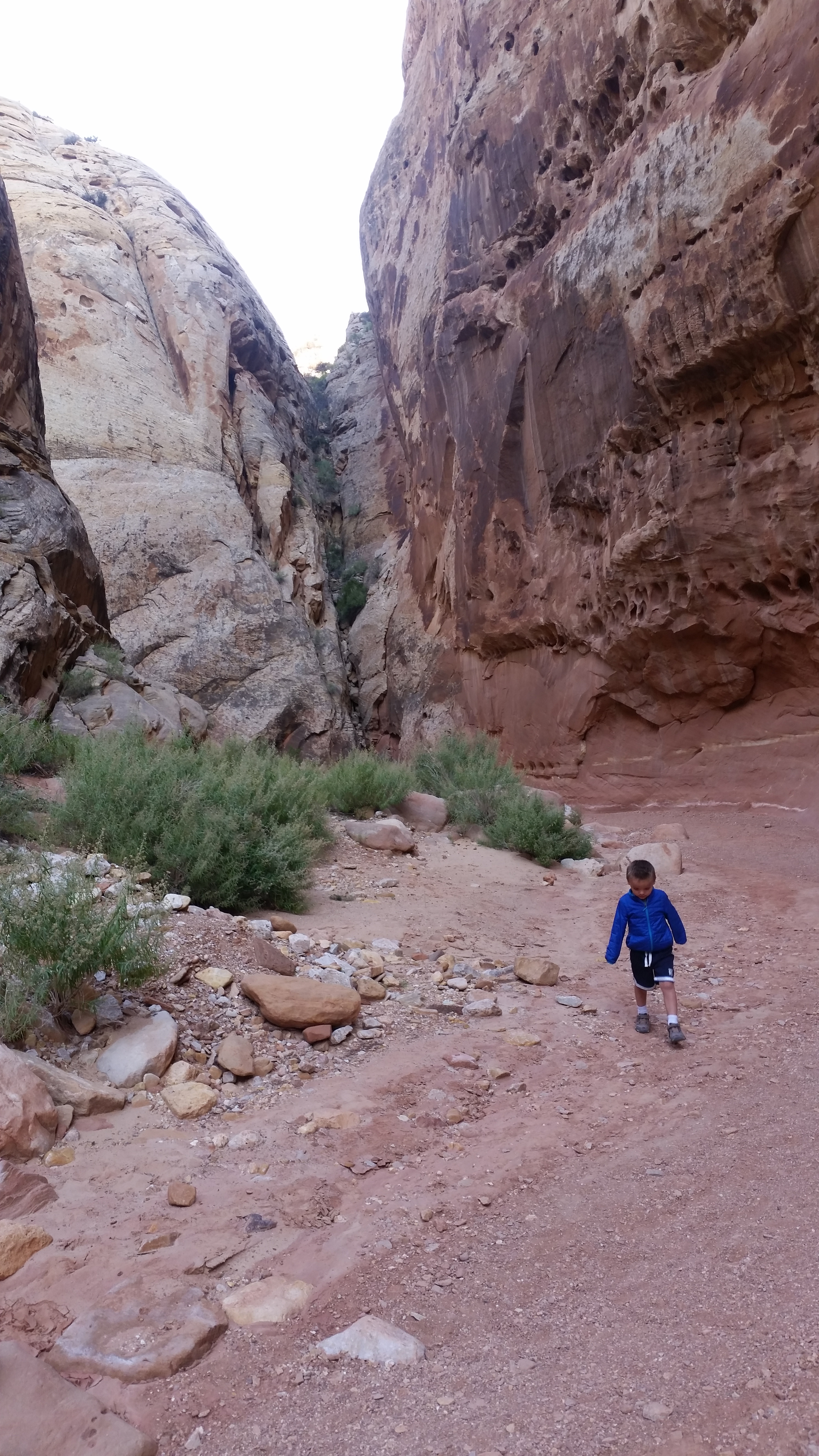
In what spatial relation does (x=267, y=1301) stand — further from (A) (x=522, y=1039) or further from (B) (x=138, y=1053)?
(A) (x=522, y=1039)

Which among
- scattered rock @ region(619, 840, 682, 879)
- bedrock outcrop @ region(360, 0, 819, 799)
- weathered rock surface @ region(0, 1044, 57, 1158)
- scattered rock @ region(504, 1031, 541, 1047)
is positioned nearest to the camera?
weathered rock surface @ region(0, 1044, 57, 1158)

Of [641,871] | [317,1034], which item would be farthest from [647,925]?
[317,1034]

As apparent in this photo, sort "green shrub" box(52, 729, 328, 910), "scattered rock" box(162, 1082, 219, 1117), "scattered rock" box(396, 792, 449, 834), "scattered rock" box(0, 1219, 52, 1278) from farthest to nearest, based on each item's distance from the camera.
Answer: "scattered rock" box(396, 792, 449, 834) < "green shrub" box(52, 729, 328, 910) < "scattered rock" box(162, 1082, 219, 1117) < "scattered rock" box(0, 1219, 52, 1278)

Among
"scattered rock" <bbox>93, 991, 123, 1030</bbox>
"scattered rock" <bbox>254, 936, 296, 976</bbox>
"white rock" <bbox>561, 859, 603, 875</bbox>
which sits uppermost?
"scattered rock" <bbox>93, 991, 123, 1030</bbox>

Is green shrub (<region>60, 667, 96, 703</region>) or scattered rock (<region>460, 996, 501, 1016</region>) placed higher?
green shrub (<region>60, 667, 96, 703</region>)

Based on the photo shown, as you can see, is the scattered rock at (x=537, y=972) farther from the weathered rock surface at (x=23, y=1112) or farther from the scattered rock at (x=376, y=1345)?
the scattered rock at (x=376, y=1345)

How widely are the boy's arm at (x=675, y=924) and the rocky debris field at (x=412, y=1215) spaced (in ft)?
1.40

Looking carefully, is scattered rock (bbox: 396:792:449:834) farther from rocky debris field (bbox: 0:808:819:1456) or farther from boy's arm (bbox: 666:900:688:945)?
boy's arm (bbox: 666:900:688:945)

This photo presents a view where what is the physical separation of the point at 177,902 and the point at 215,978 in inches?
35.2

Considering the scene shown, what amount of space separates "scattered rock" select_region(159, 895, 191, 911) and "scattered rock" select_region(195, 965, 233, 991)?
674 mm

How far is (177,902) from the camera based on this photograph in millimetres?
4809

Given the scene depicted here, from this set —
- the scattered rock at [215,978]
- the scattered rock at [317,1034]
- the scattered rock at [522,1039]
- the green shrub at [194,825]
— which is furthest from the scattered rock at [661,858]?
the scattered rock at [215,978]

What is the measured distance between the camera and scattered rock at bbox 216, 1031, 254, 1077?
135 inches

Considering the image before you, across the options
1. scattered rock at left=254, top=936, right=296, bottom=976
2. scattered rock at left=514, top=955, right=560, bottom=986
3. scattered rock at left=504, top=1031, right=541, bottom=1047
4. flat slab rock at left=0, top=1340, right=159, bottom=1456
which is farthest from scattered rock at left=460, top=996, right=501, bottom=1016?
flat slab rock at left=0, top=1340, right=159, bottom=1456
